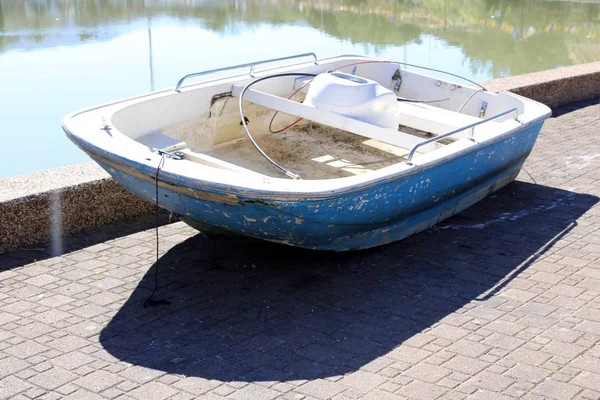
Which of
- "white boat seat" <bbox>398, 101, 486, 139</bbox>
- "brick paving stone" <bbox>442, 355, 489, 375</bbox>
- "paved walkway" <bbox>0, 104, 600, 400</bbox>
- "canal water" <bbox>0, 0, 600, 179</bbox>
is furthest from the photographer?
"canal water" <bbox>0, 0, 600, 179</bbox>

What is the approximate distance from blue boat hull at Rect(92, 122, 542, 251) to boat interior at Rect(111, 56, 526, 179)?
0.25 meters

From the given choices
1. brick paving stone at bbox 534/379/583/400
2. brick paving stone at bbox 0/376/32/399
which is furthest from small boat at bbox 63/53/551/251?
brick paving stone at bbox 534/379/583/400

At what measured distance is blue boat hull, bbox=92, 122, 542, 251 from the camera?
4.50 meters

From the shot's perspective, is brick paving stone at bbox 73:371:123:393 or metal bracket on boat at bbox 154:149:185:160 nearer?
brick paving stone at bbox 73:371:123:393

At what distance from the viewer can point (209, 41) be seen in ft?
49.3

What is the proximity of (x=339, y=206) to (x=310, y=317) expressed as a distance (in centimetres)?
61

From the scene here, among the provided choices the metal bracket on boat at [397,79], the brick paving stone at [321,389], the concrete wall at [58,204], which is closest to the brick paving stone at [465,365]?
the brick paving stone at [321,389]

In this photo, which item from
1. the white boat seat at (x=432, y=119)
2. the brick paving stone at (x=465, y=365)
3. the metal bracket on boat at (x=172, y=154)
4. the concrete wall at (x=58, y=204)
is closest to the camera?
→ the brick paving stone at (x=465, y=365)

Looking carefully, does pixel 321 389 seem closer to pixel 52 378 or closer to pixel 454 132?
pixel 52 378

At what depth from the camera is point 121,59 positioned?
509 inches

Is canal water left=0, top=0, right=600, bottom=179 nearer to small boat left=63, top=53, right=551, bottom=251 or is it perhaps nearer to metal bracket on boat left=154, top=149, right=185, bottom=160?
small boat left=63, top=53, right=551, bottom=251

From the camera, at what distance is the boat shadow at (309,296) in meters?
4.09

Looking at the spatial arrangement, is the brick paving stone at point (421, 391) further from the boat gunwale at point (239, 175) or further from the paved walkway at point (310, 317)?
the boat gunwale at point (239, 175)

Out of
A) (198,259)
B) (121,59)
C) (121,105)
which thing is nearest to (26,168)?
(121,105)
